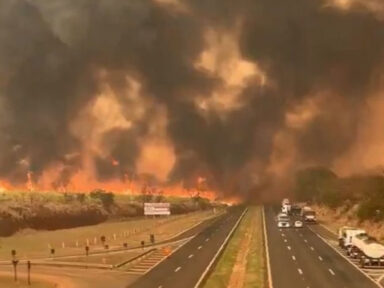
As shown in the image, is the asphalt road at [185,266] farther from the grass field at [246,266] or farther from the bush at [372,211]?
the bush at [372,211]

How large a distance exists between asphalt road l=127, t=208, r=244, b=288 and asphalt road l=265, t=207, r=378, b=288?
28.6ft

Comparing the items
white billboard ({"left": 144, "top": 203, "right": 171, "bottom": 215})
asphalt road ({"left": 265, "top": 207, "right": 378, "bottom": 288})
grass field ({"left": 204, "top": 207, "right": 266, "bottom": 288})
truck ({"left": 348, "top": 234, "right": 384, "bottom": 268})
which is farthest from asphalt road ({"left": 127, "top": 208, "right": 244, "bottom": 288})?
white billboard ({"left": 144, "top": 203, "right": 171, "bottom": 215})

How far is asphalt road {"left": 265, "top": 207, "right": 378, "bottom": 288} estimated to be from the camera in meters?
67.2

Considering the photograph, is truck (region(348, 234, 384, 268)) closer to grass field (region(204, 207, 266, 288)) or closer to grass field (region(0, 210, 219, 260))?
grass field (region(204, 207, 266, 288))

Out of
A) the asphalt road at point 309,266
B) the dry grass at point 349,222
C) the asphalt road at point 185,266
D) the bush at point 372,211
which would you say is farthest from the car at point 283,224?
the asphalt road at point 309,266

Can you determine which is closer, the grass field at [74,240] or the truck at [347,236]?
the truck at [347,236]

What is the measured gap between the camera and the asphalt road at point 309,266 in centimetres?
6724

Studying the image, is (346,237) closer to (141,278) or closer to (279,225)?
(141,278)

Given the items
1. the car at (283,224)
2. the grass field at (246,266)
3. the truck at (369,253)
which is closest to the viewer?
the grass field at (246,266)

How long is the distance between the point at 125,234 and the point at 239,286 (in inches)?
2908

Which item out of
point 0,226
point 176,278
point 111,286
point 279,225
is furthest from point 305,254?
point 0,226

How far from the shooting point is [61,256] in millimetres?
100188

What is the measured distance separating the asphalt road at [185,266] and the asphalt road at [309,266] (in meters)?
8.70

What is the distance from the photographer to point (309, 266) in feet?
263
